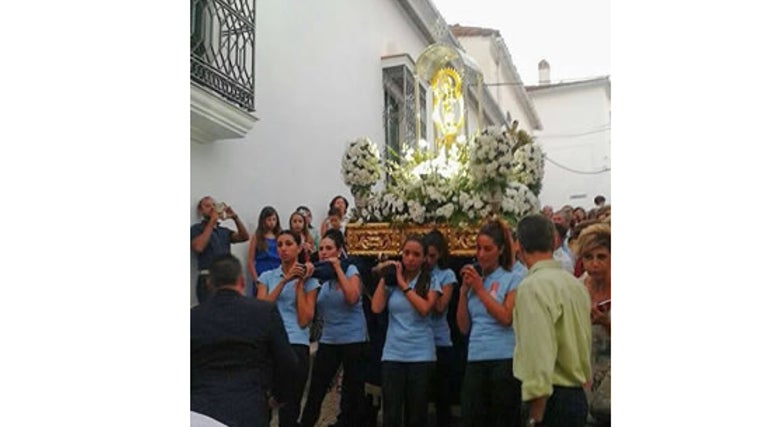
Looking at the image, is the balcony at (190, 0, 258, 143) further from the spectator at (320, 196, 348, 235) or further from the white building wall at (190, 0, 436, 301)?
the spectator at (320, 196, 348, 235)

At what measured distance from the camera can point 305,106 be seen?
1.65 meters

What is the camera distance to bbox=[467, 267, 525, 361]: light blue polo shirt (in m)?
1.43

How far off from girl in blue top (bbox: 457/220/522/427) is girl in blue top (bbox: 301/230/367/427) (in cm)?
23

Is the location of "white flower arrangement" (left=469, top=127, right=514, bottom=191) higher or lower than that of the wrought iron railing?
lower

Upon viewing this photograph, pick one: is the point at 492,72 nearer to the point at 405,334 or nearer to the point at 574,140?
the point at 574,140

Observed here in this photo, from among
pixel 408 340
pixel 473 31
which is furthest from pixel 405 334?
pixel 473 31

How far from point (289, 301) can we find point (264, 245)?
0.44 feet

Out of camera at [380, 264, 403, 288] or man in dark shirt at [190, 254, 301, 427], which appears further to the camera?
camera at [380, 264, 403, 288]

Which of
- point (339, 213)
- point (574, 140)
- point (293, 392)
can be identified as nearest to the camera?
point (574, 140)

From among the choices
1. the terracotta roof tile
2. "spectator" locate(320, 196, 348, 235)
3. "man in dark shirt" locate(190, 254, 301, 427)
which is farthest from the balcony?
the terracotta roof tile

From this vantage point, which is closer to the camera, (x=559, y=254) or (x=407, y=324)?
(x=559, y=254)

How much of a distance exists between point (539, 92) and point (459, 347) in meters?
0.57
